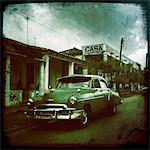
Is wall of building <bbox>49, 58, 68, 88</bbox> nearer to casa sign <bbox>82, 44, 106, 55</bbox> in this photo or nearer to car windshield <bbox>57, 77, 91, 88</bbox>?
car windshield <bbox>57, 77, 91, 88</bbox>

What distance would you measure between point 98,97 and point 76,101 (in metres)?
0.26

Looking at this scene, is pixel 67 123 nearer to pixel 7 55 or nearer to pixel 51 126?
pixel 51 126

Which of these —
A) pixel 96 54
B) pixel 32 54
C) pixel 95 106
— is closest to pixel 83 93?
pixel 95 106

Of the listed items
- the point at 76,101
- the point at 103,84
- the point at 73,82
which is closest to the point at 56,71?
the point at 73,82

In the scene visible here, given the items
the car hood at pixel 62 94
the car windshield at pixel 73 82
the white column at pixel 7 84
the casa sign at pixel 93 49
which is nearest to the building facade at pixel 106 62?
the casa sign at pixel 93 49

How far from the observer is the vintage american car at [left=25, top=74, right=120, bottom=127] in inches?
159

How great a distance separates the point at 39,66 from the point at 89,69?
1.86 feet

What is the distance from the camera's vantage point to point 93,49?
13.6ft

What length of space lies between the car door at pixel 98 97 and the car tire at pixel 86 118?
71mm

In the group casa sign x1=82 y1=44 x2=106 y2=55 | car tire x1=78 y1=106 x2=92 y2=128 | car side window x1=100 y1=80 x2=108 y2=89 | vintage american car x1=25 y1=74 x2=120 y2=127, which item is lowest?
car tire x1=78 y1=106 x2=92 y2=128

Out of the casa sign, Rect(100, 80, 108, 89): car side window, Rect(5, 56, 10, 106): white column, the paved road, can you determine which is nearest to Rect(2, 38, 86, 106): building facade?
Rect(5, 56, 10, 106): white column

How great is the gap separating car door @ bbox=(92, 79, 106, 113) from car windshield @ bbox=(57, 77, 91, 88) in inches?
3.5

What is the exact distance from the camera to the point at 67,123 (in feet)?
13.2

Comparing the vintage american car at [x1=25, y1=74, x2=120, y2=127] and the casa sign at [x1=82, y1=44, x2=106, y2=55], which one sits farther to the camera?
the casa sign at [x1=82, y1=44, x2=106, y2=55]
